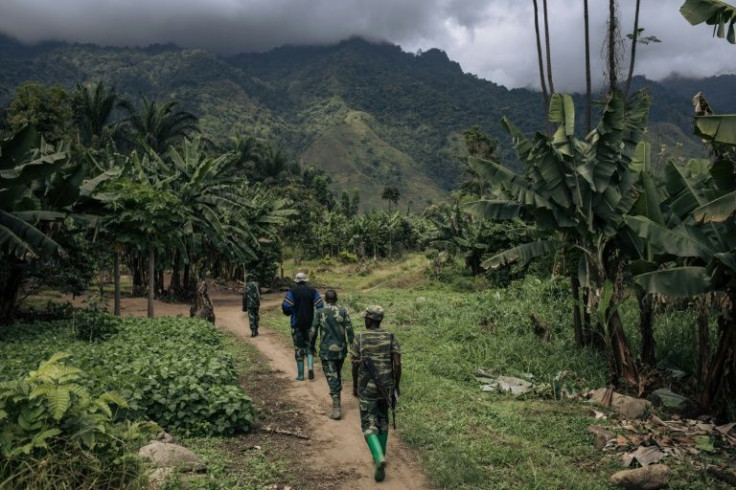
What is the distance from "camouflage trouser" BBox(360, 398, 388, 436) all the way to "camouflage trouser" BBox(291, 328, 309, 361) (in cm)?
402

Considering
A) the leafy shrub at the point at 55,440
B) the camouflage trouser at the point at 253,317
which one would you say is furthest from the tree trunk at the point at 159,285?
the leafy shrub at the point at 55,440

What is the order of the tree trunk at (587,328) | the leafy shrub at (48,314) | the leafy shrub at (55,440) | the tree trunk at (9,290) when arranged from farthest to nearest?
1. the leafy shrub at (48,314)
2. the tree trunk at (9,290)
3. the tree trunk at (587,328)
4. the leafy shrub at (55,440)

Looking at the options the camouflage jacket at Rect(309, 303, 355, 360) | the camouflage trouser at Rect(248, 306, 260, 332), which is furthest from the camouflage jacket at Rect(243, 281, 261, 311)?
the camouflage jacket at Rect(309, 303, 355, 360)

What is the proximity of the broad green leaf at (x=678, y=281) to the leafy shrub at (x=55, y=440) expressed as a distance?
24.9ft

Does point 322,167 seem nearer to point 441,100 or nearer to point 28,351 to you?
point 441,100

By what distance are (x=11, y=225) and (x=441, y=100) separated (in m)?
193

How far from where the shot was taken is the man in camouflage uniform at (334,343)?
862 centimetres

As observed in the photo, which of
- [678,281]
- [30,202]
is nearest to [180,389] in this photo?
[678,281]

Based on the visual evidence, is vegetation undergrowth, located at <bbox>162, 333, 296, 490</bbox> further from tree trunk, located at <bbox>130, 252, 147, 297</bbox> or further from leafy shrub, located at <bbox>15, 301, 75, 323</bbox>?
tree trunk, located at <bbox>130, 252, 147, 297</bbox>

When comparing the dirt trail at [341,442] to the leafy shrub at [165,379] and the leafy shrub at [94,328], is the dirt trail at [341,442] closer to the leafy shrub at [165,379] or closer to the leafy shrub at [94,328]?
the leafy shrub at [165,379]

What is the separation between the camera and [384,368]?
22.4ft

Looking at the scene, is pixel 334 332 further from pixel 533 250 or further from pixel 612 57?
pixel 612 57

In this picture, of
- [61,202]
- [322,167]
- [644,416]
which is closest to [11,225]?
[61,202]

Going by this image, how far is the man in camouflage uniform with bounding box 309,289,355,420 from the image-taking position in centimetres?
862
